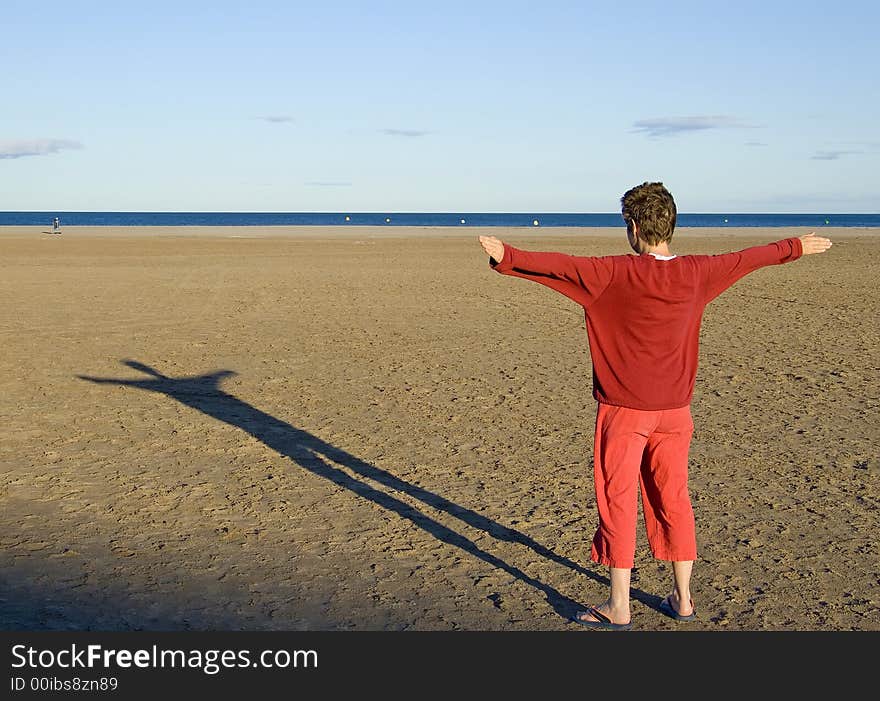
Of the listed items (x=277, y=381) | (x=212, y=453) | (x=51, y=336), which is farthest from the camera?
(x=51, y=336)

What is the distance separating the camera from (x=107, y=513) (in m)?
5.84

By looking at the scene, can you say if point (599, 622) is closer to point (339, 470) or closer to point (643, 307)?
point (643, 307)

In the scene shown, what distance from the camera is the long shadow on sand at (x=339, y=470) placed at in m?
5.10

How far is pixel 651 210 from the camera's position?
3992mm

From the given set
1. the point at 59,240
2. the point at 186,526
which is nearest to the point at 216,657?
the point at 186,526

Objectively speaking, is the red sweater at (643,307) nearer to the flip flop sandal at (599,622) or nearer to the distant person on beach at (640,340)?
the distant person on beach at (640,340)

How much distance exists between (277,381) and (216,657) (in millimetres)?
6379

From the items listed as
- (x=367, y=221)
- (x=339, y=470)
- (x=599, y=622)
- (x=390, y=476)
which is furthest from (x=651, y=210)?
(x=367, y=221)

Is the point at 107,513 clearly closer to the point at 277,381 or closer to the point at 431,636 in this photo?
the point at 431,636

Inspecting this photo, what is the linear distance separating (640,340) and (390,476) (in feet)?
10.2

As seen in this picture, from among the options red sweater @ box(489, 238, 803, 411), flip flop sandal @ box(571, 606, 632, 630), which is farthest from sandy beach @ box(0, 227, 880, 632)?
red sweater @ box(489, 238, 803, 411)

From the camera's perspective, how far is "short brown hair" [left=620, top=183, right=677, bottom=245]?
399 centimetres

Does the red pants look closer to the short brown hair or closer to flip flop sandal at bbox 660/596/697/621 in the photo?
flip flop sandal at bbox 660/596/697/621

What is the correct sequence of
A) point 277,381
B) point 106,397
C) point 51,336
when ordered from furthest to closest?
1. point 51,336
2. point 277,381
3. point 106,397
